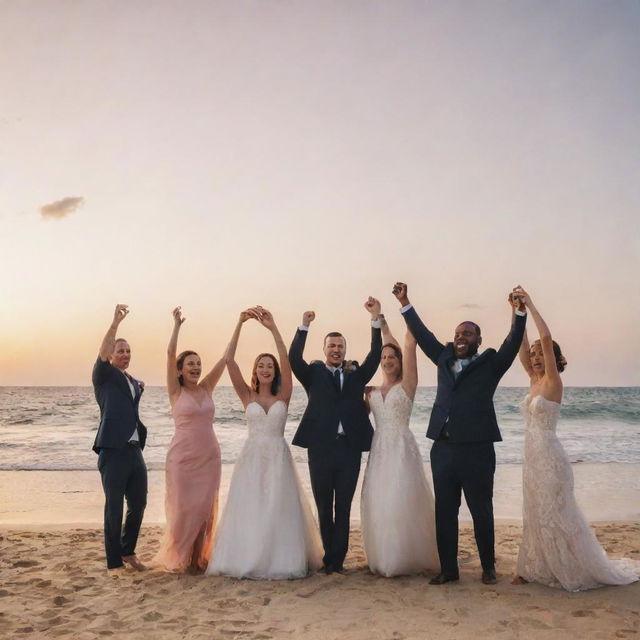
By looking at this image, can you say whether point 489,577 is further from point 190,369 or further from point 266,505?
point 190,369

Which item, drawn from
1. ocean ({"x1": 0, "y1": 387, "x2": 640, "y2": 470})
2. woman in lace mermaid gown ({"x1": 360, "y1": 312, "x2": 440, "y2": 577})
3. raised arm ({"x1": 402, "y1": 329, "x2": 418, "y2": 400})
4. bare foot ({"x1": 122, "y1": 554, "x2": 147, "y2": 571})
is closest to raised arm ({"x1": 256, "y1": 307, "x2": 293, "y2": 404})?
woman in lace mermaid gown ({"x1": 360, "y1": 312, "x2": 440, "y2": 577})

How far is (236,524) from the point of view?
561 cm

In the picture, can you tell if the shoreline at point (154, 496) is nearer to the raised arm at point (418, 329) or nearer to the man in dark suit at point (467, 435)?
the man in dark suit at point (467, 435)

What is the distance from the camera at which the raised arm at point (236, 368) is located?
19.6 feet

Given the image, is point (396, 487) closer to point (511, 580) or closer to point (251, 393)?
point (511, 580)

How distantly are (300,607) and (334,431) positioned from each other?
1457 mm

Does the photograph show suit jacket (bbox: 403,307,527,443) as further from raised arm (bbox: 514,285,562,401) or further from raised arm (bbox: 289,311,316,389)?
raised arm (bbox: 289,311,316,389)

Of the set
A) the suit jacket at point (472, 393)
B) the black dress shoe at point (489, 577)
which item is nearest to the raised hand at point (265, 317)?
the suit jacket at point (472, 393)

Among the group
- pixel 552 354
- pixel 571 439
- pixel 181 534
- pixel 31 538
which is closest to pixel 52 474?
pixel 31 538

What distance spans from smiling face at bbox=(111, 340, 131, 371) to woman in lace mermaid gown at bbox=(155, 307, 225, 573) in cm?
44

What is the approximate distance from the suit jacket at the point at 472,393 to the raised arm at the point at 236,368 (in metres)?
1.77

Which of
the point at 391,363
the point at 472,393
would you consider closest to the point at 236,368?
the point at 391,363

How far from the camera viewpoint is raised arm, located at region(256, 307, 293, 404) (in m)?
5.94

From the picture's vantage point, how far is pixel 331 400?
567 cm
